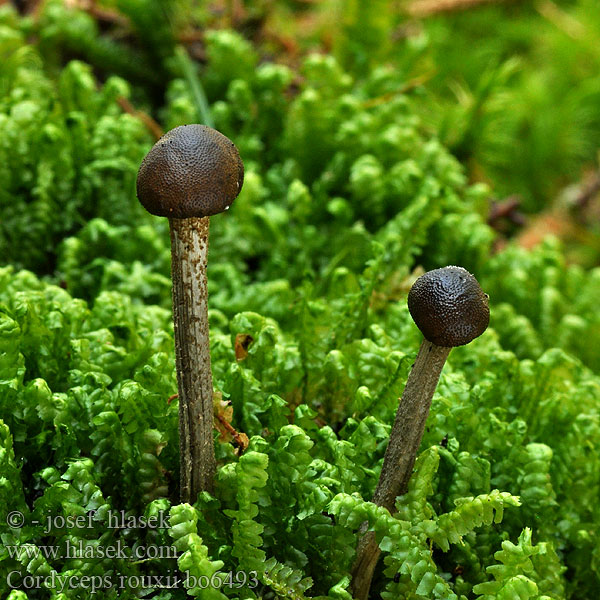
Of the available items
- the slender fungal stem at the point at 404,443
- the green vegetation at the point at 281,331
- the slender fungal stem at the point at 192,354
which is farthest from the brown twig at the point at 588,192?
the slender fungal stem at the point at 192,354

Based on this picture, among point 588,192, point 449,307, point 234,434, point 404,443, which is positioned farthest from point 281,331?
point 588,192

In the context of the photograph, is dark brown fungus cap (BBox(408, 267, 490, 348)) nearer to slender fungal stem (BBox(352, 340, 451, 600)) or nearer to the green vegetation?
slender fungal stem (BBox(352, 340, 451, 600))

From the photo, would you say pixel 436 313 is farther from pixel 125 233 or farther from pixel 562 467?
pixel 125 233

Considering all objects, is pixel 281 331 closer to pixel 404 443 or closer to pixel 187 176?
pixel 404 443

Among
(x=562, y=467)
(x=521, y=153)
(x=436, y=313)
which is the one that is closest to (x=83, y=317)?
(x=436, y=313)

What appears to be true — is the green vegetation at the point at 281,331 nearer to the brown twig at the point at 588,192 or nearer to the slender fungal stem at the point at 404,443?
the slender fungal stem at the point at 404,443

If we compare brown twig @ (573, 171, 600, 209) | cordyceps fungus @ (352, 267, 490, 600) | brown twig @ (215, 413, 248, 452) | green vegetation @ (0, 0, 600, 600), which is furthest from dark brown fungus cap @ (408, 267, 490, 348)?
brown twig @ (573, 171, 600, 209)
